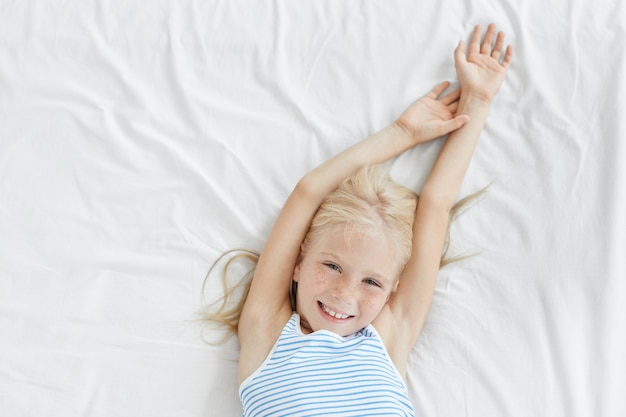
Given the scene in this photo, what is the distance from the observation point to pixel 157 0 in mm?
1462

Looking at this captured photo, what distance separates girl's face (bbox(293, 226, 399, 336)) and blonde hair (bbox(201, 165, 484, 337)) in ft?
0.07

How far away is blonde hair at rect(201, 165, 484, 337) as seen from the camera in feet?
3.92

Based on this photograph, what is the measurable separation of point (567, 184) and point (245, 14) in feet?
2.40

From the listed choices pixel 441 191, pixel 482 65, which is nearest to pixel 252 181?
→ pixel 441 191

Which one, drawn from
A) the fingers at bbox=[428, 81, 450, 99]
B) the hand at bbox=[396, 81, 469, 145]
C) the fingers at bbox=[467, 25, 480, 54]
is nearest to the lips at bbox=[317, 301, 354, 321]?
the hand at bbox=[396, 81, 469, 145]

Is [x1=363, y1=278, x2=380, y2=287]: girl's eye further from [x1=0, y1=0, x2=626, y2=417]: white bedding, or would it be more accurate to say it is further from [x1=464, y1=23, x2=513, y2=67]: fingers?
[x1=464, y1=23, x2=513, y2=67]: fingers

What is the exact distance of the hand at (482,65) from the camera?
135cm

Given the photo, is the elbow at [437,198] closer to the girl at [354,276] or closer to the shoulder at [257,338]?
the girl at [354,276]

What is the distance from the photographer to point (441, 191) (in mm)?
1281

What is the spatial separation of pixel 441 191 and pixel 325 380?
0.41 metres

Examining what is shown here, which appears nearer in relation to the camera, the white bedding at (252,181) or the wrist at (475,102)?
the white bedding at (252,181)

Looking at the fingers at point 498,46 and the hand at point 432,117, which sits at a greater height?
the fingers at point 498,46

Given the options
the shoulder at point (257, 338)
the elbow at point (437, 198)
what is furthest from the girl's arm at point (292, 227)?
the elbow at point (437, 198)

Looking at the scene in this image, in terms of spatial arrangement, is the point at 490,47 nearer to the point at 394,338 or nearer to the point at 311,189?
the point at 311,189
